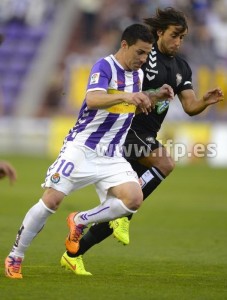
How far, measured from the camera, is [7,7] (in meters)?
33.7

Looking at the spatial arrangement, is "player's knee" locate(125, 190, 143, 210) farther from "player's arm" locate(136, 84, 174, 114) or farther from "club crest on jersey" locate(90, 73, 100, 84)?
"club crest on jersey" locate(90, 73, 100, 84)

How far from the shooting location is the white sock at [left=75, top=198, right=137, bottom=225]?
812 centimetres

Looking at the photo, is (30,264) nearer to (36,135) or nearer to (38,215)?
(38,215)

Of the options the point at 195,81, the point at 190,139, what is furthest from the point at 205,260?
the point at 195,81

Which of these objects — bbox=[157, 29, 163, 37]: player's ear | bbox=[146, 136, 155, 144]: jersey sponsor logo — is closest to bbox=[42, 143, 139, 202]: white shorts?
bbox=[146, 136, 155, 144]: jersey sponsor logo

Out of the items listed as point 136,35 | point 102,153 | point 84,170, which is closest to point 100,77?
point 136,35

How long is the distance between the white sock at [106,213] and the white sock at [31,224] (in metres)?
0.62

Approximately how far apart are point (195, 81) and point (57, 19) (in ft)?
22.8

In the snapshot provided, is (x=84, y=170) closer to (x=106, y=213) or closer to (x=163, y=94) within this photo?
(x=106, y=213)

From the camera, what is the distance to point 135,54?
26.5 feet

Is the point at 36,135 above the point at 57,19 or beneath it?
beneath

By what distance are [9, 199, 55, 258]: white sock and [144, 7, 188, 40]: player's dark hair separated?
2716mm

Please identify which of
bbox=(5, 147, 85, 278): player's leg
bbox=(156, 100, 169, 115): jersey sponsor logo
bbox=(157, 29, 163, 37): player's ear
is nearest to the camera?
bbox=(5, 147, 85, 278): player's leg

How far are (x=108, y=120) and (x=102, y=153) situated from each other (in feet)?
1.04
